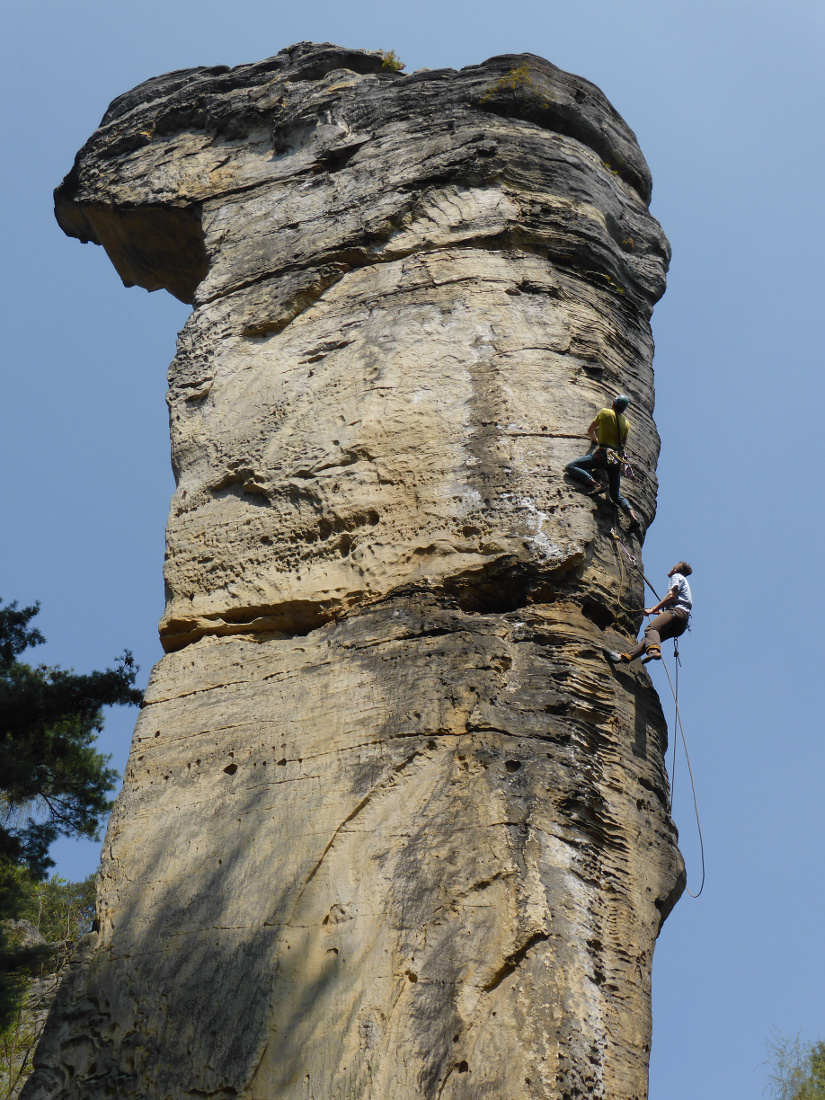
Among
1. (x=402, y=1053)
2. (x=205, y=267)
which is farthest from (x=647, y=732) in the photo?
(x=205, y=267)

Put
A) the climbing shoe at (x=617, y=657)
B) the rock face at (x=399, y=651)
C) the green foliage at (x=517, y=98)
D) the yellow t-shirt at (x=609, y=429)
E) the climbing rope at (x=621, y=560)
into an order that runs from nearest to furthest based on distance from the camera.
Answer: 1. the rock face at (x=399, y=651)
2. the climbing shoe at (x=617, y=657)
3. the climbing rope at (x=621, y=560)
4. the yellow t-shirt at (x=609, y=429)
5. the green foliage at (x=517, y=98)

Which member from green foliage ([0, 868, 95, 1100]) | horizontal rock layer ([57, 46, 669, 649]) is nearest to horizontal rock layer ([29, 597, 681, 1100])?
horizontal rock layer ([57, 46, 669, 649])

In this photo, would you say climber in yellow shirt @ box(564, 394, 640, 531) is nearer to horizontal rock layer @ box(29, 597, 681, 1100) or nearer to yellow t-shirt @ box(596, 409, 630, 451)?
yellow t-shirt @ box(596, 409, 630, 451)

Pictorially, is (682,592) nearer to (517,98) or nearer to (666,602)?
(666,602)

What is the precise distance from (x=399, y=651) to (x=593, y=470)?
1265 mm

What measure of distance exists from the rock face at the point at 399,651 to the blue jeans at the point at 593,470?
3.9 inches

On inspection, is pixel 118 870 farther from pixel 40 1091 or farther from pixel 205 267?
pixel 205 267

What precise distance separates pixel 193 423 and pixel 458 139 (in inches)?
92.2

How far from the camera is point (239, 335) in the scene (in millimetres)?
6070

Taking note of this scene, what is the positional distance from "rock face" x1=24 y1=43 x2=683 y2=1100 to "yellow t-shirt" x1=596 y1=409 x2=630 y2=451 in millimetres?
150

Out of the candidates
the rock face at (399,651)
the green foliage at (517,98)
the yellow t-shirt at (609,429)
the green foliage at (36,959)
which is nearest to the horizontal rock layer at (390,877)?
the rock face at (399,651)

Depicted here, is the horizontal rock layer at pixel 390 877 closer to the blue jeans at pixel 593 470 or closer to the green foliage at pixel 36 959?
the blue jeans at pixel 593 470

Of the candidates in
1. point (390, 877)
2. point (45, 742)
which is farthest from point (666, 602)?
point (45, 742)

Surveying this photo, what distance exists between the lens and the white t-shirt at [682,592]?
16.0ft
